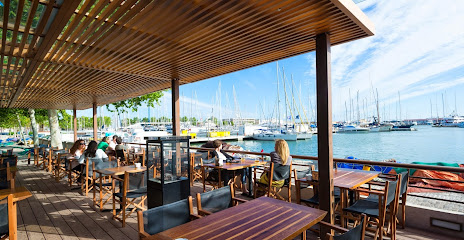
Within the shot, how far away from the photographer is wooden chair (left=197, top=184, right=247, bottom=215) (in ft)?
7.51

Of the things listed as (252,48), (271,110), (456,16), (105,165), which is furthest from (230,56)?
(456,16)

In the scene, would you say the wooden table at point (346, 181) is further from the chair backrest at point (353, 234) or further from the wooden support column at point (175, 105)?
the wooden support column at point (175, 105)

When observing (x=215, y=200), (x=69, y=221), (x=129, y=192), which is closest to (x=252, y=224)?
(x=215, y=200)

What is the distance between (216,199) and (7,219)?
2002 millimetres

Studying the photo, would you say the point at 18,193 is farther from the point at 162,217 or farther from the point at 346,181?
the point at 346,181

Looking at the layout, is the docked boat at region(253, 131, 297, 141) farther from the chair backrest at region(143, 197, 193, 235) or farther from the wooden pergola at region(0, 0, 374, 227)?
the chair backrest at region(143, 197, 193, 235)

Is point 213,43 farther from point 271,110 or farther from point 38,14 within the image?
point 271,110

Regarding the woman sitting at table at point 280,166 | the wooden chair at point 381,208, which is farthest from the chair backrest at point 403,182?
the woman sitting at table at point 280,166

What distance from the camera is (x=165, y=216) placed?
2.01 m

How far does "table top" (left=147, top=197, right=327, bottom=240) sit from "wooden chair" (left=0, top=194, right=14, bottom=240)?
1677 mm

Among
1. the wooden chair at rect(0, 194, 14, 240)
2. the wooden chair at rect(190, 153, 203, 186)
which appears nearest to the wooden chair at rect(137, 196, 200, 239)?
the wooden chair at rect(0, 194, 14, 240)

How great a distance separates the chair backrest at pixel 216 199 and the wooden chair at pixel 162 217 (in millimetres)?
160

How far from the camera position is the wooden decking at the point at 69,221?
11.1 ft

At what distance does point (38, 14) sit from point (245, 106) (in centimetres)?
4867
